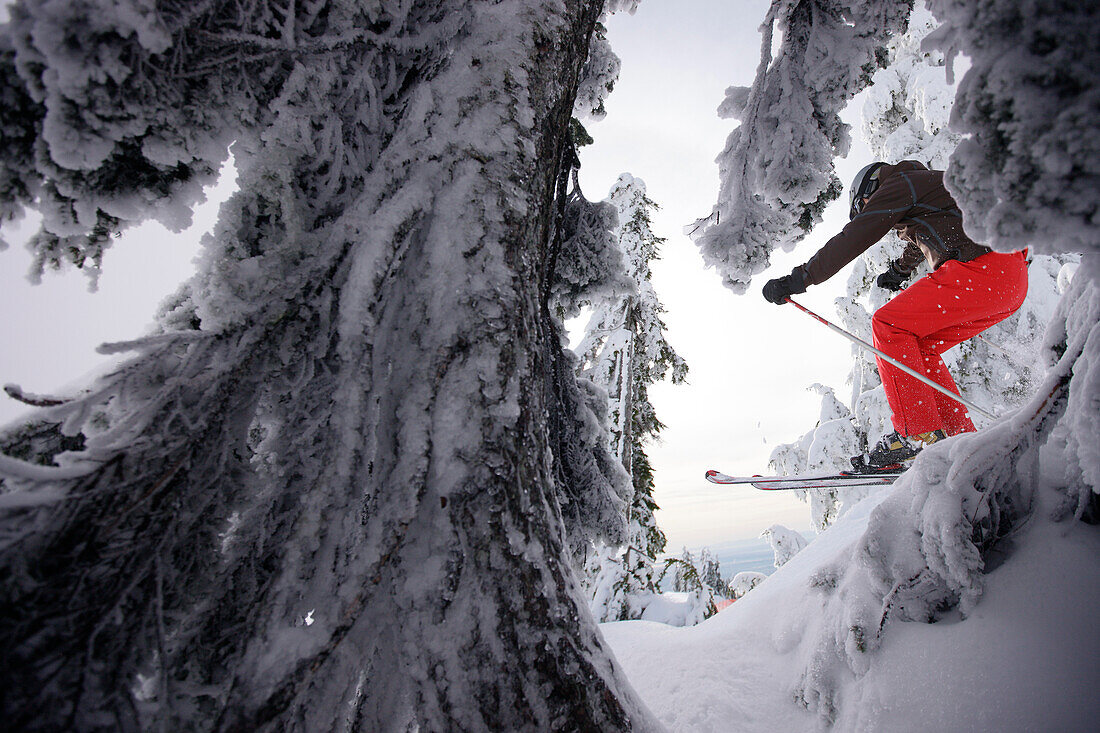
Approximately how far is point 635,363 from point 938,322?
690cm

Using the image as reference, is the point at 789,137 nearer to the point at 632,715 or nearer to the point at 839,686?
the point at 839,686

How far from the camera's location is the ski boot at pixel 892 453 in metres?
4.23

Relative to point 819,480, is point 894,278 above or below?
above

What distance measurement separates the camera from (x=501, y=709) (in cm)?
108

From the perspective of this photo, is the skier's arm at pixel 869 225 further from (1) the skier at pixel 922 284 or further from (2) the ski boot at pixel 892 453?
(2) the ski boot at pixel 892 453

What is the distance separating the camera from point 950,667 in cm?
131

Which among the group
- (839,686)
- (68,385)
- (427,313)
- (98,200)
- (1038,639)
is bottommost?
(839,686)

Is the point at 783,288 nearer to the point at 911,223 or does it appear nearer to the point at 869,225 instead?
the point at 869,225

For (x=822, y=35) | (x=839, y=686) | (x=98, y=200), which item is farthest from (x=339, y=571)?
(x=822, y=35)

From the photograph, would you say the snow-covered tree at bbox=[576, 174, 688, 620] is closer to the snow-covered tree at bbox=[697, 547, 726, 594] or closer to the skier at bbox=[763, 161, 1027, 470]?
the skier at bbox=[763, 161, 1027, 470]

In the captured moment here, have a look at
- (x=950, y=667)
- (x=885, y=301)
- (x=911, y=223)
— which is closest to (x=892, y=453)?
(x=911, y=223)

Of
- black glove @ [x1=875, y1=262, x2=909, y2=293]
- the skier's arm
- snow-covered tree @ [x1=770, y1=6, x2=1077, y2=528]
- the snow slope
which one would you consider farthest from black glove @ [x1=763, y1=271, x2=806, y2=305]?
snow-covered tree @ [x1=770, y1=6, x2=1077, y2=528]

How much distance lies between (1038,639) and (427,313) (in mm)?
1925

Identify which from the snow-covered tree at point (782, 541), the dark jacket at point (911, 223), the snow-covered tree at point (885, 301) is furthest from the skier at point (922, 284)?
the snow-covered tree at point (782, 541)
